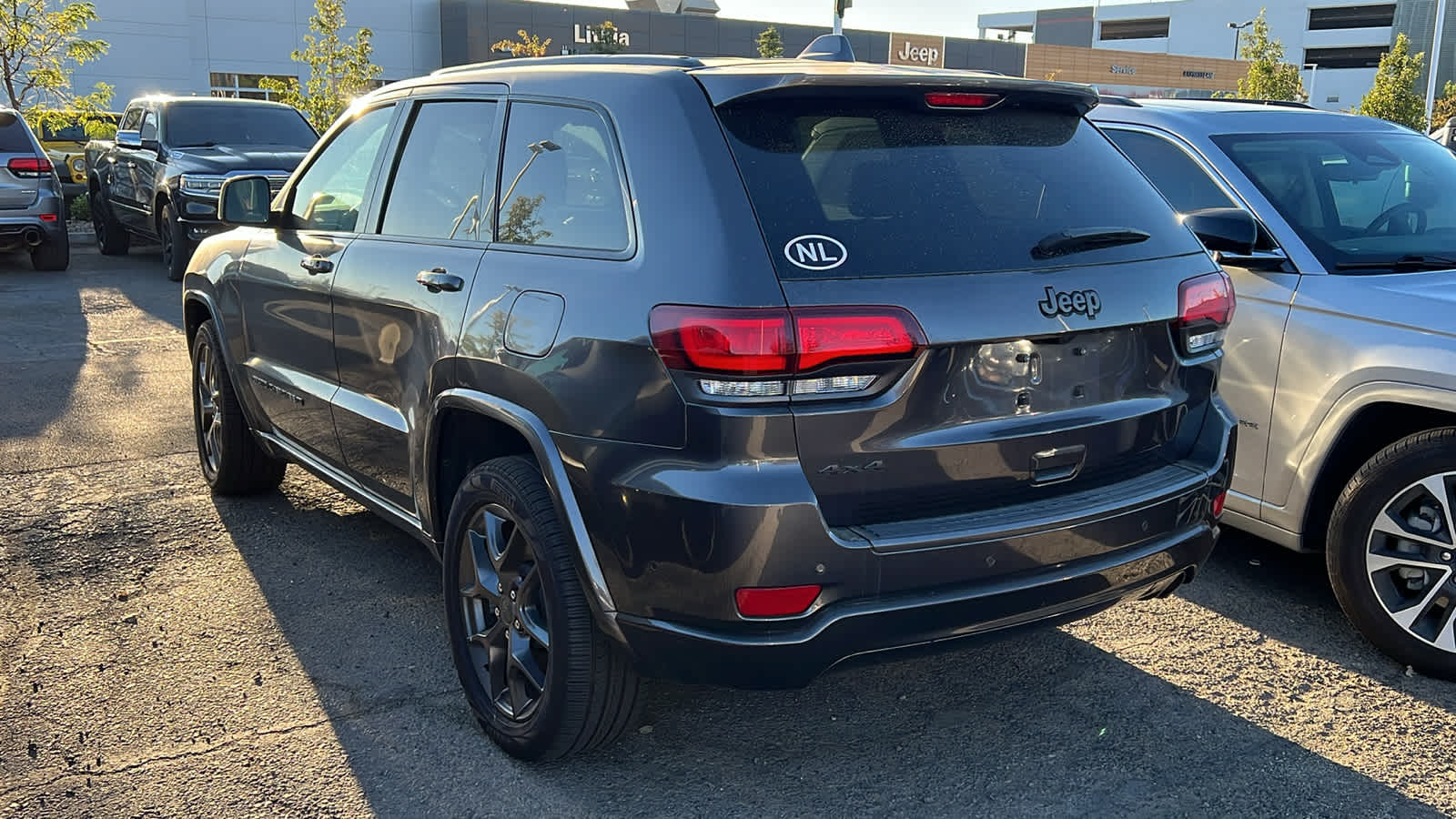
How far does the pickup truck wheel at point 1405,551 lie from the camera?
3.80 metres

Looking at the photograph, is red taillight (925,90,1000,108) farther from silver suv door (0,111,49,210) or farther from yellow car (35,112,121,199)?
yellow car (35,112,121,199)

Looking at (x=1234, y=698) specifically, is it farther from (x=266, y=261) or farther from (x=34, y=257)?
(x=34, y=257)

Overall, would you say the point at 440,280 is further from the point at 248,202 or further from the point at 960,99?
the point at 248,202

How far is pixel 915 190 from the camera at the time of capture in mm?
2930

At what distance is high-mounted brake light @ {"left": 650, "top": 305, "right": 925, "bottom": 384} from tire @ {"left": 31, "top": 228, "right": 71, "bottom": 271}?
526 inches

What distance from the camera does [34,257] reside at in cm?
1397

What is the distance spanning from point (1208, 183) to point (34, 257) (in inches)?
527

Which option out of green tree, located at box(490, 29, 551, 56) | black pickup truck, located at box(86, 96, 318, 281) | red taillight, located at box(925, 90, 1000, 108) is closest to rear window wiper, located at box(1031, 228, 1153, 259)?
red taillight, located at box(925, 90, 1000, 108)

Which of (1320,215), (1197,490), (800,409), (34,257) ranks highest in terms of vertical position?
(1320,215)

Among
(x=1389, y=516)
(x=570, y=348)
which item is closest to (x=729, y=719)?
(x=570, y=348)

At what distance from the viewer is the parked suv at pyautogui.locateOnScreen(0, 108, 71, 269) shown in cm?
1312

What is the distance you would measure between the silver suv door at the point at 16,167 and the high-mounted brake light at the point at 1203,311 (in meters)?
13.3

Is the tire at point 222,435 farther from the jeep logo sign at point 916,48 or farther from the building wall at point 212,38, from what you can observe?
the jeep logo sign at point 916,48

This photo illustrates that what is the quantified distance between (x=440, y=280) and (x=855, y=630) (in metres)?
1.58
